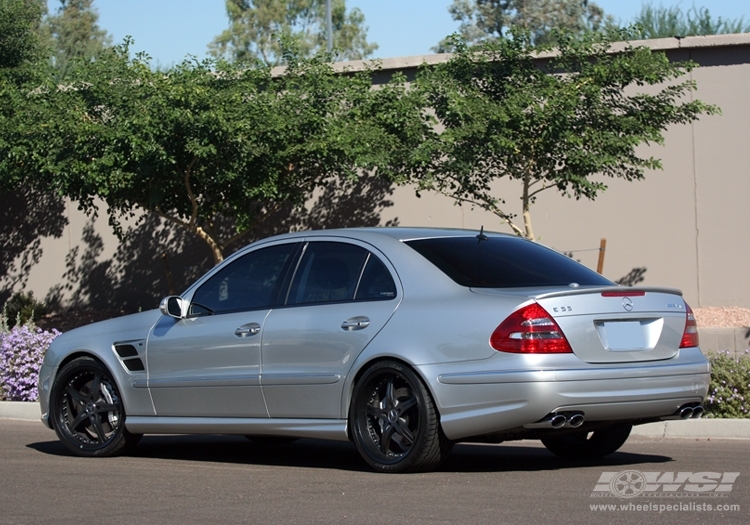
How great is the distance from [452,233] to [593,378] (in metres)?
1.70

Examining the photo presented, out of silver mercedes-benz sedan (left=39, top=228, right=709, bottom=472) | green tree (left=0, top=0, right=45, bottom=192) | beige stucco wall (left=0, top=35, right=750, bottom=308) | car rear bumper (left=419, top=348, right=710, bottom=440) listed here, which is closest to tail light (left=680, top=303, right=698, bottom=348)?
silver mercedes-benz sedan (left=39, top=228, right=709, bottom=472)

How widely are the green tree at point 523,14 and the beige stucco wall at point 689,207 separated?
42.5m

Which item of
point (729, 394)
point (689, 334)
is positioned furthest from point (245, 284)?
point (729, 394)

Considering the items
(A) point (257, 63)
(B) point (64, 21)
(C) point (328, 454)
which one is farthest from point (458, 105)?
(B) point (64, 21)

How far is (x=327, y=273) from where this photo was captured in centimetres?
757

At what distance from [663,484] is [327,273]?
258cm

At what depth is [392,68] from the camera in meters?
19.5

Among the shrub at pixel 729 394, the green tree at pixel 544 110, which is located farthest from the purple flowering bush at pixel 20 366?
the shrub at pixel 729 394

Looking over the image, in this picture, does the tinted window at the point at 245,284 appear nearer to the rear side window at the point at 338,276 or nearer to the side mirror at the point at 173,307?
the side mirror at the point at 173,307

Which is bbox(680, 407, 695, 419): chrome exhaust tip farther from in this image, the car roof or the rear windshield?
the car roof

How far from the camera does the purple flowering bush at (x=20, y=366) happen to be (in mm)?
12836

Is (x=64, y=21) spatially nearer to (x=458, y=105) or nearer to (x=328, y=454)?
(x=458, y=105)

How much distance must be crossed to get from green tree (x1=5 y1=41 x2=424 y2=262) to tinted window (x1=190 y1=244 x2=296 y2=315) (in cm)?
748

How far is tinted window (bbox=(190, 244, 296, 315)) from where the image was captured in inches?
308
